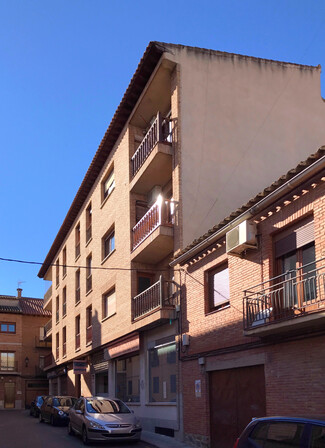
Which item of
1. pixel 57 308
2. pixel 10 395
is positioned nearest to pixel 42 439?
pixel 57 308

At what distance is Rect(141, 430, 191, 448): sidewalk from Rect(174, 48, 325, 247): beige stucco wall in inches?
225

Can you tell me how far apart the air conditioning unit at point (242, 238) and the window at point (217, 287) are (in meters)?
1.51

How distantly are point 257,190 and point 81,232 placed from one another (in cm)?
1396

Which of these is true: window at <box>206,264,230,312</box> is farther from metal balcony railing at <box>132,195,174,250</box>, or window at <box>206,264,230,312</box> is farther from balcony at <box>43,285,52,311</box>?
balcony at <box>43,285,52,311</box>

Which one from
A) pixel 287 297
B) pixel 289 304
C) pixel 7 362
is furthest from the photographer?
pixel 7 362

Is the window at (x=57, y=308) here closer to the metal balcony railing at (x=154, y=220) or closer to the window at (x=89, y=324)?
the window at (x=89, y=324)

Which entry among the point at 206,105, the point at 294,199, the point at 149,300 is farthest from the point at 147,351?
the point at 294,199

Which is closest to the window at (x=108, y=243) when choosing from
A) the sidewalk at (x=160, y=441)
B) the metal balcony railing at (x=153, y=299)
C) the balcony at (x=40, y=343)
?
the metal balcony railing at (x=153, y=299)

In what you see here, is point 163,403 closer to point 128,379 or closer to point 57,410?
point 128,379

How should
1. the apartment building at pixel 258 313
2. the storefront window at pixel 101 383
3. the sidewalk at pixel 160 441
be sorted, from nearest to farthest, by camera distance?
the apartment building at pixel 258 313
the sidewalk at pixel 160 441
the storefront window at pixel 101 383

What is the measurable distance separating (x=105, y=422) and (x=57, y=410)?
8.12 metres

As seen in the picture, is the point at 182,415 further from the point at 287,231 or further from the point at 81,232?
the point at 81,232

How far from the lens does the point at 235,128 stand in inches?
715

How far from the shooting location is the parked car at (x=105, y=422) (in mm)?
15211
